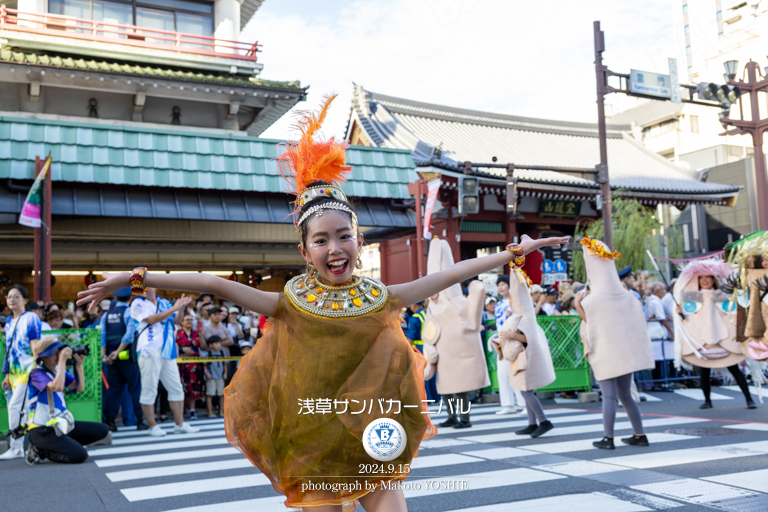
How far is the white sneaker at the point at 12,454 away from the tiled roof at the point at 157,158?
20.4 ft

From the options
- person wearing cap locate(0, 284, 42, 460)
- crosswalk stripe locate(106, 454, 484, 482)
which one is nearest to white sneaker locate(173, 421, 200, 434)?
person wearing cap locate(0, 284, 42, 460)

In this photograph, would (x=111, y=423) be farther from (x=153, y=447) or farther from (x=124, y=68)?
(x=124, y=68)

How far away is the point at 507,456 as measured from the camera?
5.97m

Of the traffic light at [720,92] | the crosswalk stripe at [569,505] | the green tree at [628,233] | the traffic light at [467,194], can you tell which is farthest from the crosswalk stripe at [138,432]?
the green tree at [628,233]

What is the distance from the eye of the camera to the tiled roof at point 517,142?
21219 millimetres

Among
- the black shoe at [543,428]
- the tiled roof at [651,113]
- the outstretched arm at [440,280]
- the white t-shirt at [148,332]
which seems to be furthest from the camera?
the tiled roof at [651,113]

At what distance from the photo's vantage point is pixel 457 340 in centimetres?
775

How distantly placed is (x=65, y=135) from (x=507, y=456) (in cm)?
1033

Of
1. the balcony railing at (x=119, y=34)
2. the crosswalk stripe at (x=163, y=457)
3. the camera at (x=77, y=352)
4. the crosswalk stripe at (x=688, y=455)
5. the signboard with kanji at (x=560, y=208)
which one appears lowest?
the crosswalk stripe at (x=163, y=457)

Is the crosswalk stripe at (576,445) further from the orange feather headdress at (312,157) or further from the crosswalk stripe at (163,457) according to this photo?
the orange feather headdress at (312,157)

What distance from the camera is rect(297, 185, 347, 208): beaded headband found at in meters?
2.82

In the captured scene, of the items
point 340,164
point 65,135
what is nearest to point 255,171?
point 65,135

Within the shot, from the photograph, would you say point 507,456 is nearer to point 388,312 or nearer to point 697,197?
point 388,312

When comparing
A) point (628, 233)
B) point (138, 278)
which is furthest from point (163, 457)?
point (628, 233)
